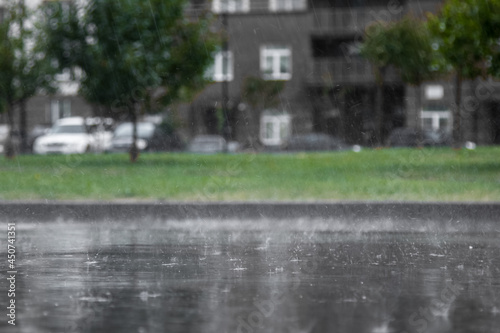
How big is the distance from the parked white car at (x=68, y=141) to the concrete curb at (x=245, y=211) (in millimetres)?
26304

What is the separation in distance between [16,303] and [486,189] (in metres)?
9.59

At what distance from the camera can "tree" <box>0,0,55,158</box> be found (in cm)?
2823

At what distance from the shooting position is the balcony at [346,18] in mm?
47531

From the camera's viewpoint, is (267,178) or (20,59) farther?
(20,59)

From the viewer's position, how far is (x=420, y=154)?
82.8 feet

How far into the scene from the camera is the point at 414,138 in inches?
1700

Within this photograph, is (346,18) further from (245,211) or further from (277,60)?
(245,211)

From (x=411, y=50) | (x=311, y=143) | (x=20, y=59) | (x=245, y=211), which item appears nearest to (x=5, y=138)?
(x=311, y=143)

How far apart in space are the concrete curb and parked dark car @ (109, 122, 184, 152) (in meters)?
27.1

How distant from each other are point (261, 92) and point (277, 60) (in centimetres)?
320

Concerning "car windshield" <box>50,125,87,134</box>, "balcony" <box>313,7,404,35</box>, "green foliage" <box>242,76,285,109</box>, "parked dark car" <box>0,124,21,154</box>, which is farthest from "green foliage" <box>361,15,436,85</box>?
"parked dark car" <box>0,124,21,154</box>

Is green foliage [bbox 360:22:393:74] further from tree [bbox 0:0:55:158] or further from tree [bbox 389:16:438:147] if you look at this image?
tree [bbox 0:0:55:158]

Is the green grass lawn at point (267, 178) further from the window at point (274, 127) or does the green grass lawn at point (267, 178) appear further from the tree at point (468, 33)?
the window at point (274, 127)

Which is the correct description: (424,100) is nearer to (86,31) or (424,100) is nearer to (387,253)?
(86,31)
